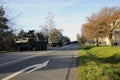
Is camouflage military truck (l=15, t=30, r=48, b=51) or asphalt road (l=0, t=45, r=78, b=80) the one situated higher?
camouflage military truck (l=15, t=30, r=48, b=51)

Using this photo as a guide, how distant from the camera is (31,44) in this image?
50000 millimetres

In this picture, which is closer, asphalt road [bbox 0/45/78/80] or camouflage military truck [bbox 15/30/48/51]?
asphalt road [bbox 0/45/78/80]

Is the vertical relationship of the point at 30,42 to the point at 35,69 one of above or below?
above

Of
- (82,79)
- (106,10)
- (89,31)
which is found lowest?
(82,79)

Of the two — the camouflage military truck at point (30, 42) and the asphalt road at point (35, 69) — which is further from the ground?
the camouflage military truck at point (30, 42)

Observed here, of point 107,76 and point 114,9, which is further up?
point 114,9

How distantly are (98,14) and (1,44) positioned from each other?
995 inches

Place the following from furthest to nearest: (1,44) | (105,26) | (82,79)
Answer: (105,26), (1,44), (82,79)

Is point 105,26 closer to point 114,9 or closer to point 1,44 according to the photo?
point 114,9

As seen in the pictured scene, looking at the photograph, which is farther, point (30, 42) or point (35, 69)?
point (30, 42)

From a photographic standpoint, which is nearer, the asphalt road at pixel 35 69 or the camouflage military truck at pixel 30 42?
the asphalt road at pixel 35 69

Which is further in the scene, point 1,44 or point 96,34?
point 96,34

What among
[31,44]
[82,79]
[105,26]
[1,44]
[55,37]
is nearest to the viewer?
[82,79]

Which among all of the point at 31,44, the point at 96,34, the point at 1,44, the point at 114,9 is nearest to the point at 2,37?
the point at 1,44
